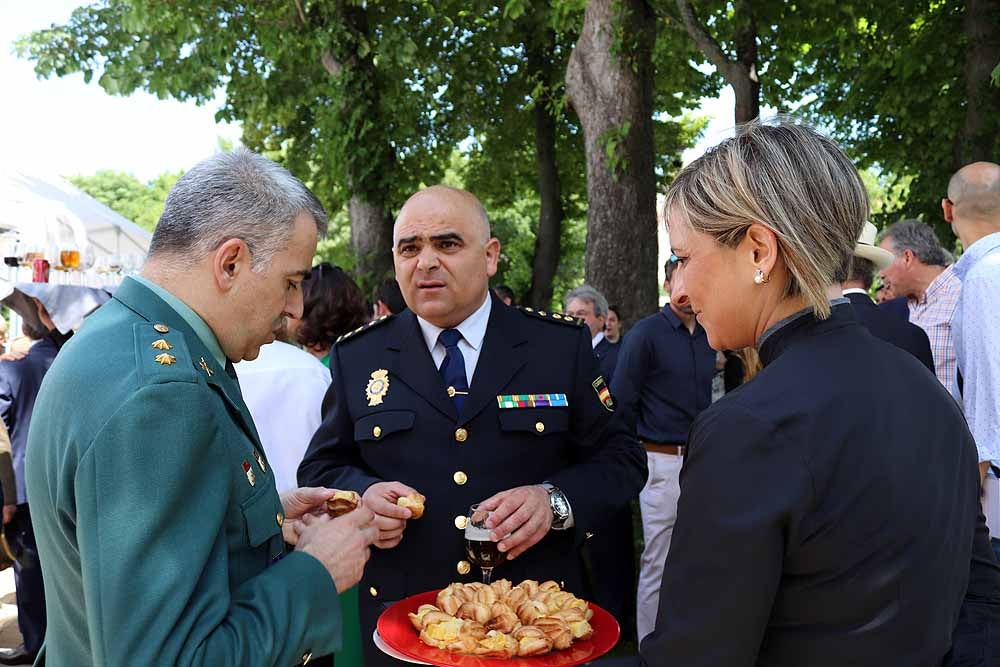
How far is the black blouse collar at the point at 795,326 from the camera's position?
5.43 feet

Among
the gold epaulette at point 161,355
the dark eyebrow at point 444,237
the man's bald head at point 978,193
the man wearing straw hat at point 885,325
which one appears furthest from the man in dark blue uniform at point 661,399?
the gold epaulette at point 161,355

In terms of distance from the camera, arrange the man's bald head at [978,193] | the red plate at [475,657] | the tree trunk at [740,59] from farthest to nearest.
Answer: the tree trunk at [740,59] < the man's bald head at [978,193] < the red plate at [475,657]

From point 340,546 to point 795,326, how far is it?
992 mm

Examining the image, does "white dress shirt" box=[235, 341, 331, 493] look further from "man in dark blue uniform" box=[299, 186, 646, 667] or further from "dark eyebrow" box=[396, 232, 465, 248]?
"dark eyebrow" box=[396, 232, 465, 248]

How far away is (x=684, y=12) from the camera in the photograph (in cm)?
805

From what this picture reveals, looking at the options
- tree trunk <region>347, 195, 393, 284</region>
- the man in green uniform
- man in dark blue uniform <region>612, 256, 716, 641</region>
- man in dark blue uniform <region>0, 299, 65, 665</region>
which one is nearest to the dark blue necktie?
the man in green uniform

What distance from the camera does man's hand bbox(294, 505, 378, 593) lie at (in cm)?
182

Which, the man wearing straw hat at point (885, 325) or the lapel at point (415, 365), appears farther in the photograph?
the man wearing straw hat at point (885, 325)

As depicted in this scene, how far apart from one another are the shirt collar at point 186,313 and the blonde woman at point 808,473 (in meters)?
0.96

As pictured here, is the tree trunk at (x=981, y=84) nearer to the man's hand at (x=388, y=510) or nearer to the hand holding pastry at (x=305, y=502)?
the man's hand at (x=388, y=510)

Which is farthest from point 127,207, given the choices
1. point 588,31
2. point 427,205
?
point 427,205

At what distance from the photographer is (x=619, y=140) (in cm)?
754

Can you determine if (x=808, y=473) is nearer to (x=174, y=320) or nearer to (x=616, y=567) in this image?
(x=174, y=320)

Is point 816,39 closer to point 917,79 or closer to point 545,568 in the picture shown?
point 917,79
